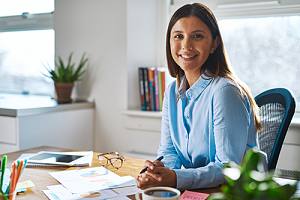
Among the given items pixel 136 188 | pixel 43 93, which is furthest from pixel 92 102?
pixel 136 188

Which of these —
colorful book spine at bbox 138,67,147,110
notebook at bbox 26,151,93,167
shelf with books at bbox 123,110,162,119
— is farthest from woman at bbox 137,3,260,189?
colorful book spine at bbox 138,67,147,110

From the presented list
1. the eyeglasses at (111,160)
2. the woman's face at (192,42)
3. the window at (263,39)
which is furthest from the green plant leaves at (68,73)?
the woman's face at (192,42)

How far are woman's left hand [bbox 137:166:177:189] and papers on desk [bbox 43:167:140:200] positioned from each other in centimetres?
3

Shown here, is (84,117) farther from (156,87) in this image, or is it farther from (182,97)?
(182,97)

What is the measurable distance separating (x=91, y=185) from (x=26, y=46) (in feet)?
8.40

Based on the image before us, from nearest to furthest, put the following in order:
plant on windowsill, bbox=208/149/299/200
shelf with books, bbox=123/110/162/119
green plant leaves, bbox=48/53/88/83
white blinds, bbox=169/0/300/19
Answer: plant on windowsill, bbox=208/149/299/200, white blinds, bbox=169/0/300/19, shelf with books, bbox=123/110/162/119, green plant leaves, bbox=48/53/88/83

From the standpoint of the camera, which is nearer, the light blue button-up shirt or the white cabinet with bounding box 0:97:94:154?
the light blue button-up shirt

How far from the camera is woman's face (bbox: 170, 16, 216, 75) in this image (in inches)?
55.5

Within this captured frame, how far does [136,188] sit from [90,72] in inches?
68.4

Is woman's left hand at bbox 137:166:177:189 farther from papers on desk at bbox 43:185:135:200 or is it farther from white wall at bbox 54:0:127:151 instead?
white wall at bbox 54:0:127:151

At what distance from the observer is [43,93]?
3348mm

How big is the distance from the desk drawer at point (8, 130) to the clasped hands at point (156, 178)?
1.40 m

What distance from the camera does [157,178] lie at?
1.13 meters

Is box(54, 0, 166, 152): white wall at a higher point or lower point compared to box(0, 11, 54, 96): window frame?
lower
